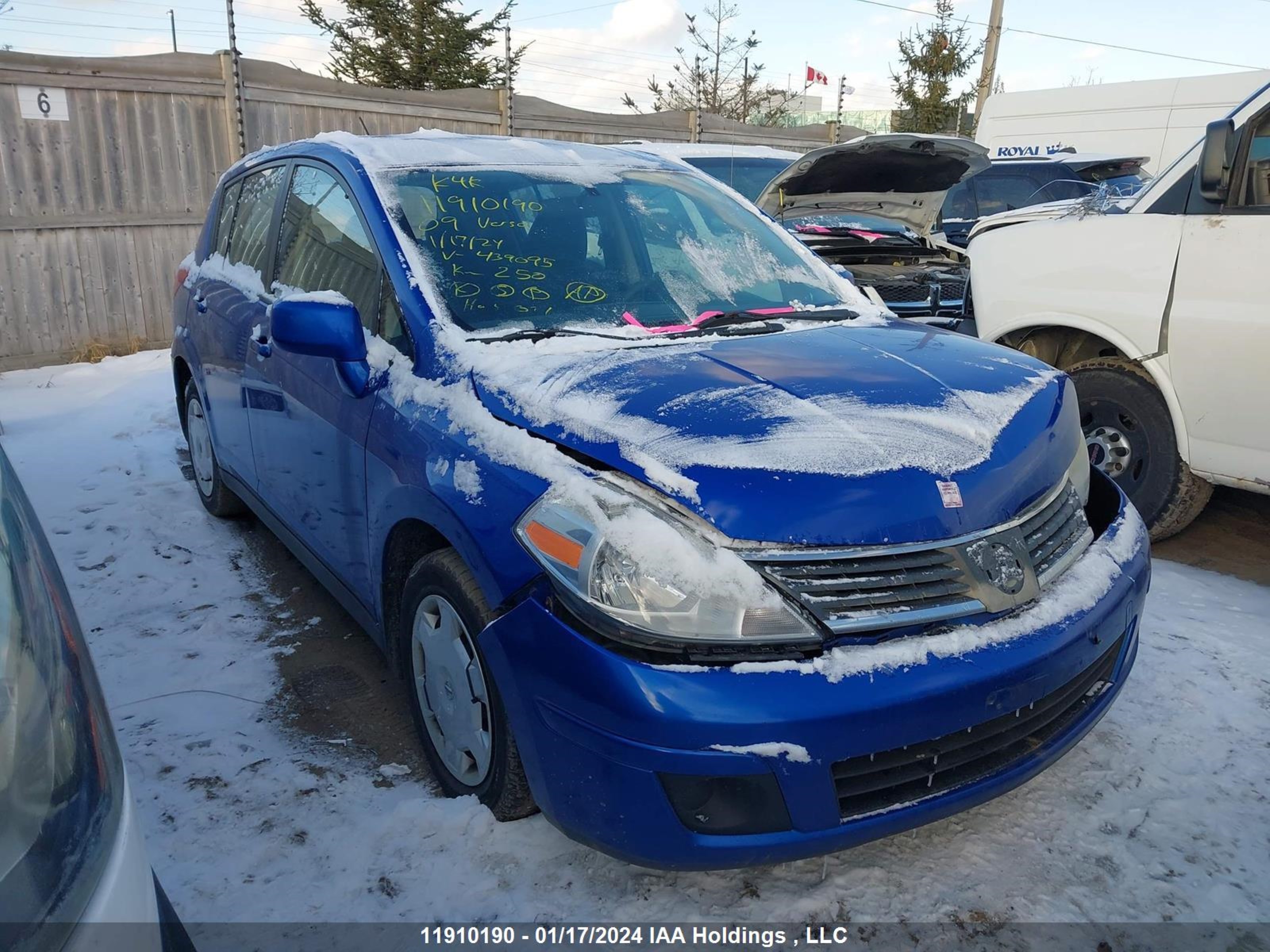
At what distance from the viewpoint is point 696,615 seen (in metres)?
1.76

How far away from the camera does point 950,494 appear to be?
193 cm

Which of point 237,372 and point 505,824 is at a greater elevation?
point 237,372

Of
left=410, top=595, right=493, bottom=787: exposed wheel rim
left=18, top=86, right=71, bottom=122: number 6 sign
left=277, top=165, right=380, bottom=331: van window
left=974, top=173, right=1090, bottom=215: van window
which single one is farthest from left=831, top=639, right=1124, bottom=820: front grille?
left=18, top=86, right=71, bottom=122: number 6 sign

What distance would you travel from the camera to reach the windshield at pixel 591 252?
267cm

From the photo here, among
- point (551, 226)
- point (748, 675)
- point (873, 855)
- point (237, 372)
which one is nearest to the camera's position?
point (748, 675)

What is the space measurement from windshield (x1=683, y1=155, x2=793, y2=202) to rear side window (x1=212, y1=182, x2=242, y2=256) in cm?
385

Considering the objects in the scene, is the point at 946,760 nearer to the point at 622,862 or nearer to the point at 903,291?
the point at 622,862

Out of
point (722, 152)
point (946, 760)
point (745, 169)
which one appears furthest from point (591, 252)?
point (745, 169)

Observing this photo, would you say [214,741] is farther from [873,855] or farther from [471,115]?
[471,115]

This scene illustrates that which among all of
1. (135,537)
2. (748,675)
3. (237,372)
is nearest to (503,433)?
(748,675)

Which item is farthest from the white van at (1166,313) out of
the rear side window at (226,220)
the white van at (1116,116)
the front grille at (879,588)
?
the white van at (1116,116)

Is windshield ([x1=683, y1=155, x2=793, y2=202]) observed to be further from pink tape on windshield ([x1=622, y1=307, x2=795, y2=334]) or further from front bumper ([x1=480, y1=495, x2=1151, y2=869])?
front bumper ([x1=480, y1=495, x2=1151, y2=869])

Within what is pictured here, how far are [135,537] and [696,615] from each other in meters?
3.55

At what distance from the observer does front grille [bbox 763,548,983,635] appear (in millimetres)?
1800
